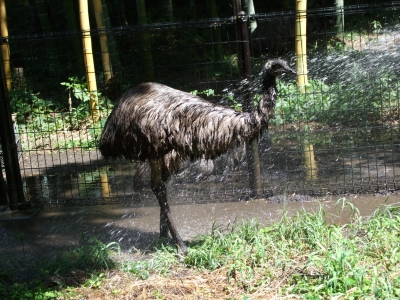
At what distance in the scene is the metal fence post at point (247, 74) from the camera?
235 inches

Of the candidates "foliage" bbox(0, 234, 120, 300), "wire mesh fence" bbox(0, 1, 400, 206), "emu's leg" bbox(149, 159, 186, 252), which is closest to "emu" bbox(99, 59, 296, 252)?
"emu's leg" bbox(149, 159, 186, 252)

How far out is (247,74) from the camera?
6.02 m

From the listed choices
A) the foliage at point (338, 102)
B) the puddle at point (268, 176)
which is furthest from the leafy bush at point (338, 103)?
the puddle at point (268, 176)

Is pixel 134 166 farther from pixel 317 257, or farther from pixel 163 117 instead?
pixel 317 257

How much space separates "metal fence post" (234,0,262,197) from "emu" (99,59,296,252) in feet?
3.39

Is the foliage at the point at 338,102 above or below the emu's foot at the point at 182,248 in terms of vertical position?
above

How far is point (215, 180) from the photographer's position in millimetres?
6766

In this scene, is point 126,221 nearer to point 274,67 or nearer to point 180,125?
point 180,125

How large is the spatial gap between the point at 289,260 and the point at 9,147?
3.22m

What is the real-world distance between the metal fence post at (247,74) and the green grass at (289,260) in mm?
1106

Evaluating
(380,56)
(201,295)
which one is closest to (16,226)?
(201,295)

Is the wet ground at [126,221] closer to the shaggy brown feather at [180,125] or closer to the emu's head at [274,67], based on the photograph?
the shaggy brown feather at [180,125]

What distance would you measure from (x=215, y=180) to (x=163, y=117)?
6.49ft

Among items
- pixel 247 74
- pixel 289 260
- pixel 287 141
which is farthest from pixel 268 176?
pixel 289 260
